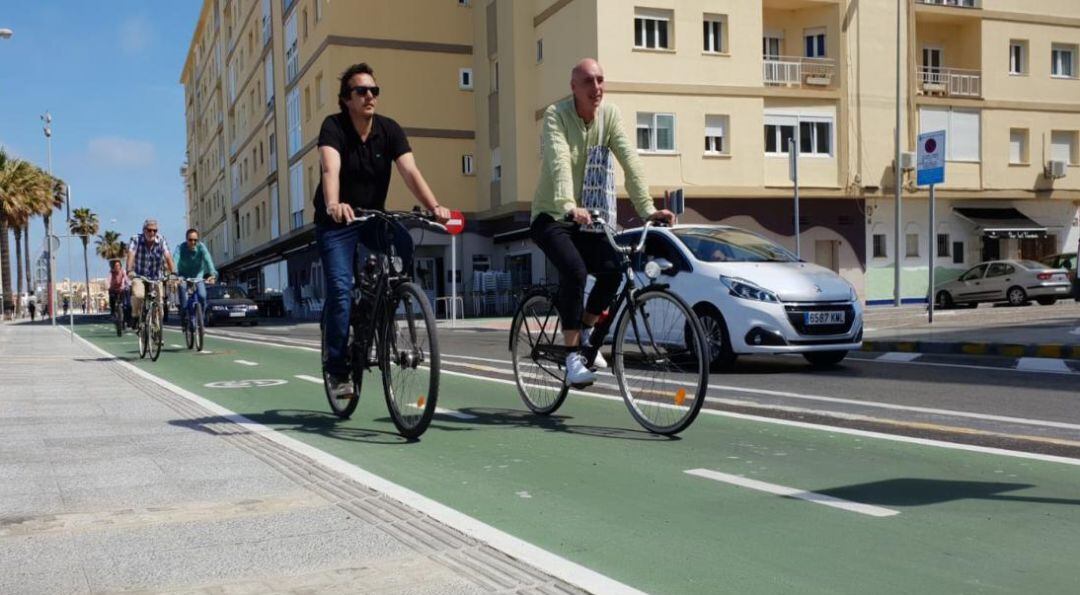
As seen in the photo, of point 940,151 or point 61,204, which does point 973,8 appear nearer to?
point 940,151

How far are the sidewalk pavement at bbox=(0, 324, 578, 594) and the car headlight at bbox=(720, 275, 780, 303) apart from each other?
5612mm

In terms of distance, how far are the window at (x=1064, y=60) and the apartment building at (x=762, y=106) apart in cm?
8

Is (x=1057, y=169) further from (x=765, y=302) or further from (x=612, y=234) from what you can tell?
(x=612, y=234)

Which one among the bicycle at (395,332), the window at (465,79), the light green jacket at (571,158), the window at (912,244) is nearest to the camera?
the bicycle at (395,332)

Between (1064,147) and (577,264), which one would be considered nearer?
(577,264)

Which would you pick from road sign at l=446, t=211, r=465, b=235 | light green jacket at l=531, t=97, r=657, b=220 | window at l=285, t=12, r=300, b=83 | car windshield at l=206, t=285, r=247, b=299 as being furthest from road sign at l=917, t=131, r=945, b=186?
window at l=285, t=12, r=300, b=83

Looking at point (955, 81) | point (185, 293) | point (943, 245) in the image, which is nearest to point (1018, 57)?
point (955, 81)

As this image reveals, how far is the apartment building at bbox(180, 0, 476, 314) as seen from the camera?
38.3 m

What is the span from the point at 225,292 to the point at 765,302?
98.2ft

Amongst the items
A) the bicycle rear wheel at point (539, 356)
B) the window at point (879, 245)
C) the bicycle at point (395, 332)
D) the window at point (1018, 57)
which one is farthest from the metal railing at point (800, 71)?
the bicycle at point (395, 332)

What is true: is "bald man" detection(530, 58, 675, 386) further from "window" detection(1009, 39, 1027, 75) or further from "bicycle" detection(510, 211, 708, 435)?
"window" detection(1009, 39, 1027, 75)

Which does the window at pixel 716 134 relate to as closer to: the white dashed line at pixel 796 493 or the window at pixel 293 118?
the window at pixel 293 118

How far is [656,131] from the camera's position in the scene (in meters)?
30.6

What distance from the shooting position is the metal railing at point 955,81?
34.3 m
